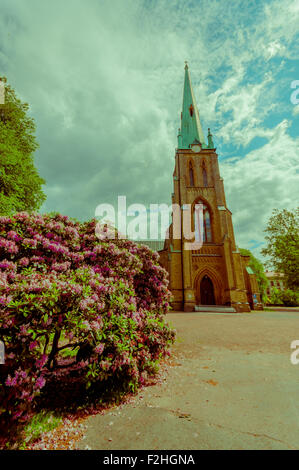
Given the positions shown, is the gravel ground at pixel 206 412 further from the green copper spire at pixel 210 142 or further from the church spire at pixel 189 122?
the church spire at pixel 189 122

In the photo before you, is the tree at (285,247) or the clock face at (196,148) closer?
the tree at (285,247)

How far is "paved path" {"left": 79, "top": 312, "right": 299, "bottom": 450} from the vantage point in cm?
243

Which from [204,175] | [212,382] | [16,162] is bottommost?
[212,382]

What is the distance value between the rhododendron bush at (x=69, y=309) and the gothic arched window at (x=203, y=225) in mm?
20638

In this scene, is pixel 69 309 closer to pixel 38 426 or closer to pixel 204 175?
pixel 38 426

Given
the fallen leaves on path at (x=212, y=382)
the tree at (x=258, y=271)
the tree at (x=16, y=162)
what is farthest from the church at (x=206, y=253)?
the tree at (x=258, y=271)

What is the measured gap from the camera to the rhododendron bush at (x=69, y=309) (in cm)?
246

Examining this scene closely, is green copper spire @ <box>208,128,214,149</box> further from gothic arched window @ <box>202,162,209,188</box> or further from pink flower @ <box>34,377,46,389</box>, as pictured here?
pink flower @ <box>34,377,46,389</box>

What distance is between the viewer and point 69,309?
2.80 meters

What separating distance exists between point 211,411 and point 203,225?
2402 cm

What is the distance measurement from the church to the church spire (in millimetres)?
681

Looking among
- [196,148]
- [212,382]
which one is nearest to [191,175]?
[196,148]

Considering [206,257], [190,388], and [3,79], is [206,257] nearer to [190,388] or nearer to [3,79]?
[190,388]

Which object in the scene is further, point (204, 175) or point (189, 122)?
point (189, 122)
